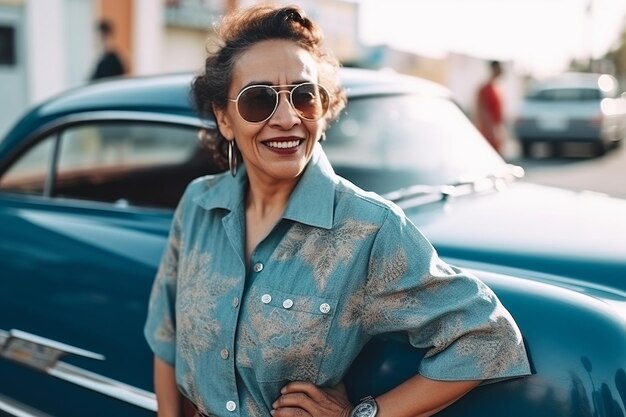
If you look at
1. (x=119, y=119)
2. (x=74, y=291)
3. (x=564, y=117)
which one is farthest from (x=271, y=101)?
(x=564, y=117)

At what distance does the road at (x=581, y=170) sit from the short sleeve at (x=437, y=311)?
8.58 m

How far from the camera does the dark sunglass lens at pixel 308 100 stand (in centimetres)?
177

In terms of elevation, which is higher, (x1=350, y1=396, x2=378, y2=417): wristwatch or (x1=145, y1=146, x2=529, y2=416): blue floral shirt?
(x1=145, y1=146, x2=529, y2=416): blue floral shirt

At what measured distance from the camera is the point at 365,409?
→ 166cm

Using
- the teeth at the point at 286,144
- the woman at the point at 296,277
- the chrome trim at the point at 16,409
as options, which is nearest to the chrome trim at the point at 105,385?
the chrome trim at the point at 16,409

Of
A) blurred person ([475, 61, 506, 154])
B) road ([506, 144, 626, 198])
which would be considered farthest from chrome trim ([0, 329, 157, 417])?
road ([506, 144, 626, 198])

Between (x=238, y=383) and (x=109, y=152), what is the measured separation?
2.66 m

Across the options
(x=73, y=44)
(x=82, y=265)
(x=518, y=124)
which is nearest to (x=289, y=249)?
(x=82, y=265)

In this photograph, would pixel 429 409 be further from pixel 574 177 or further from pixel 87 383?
pixel 574 177

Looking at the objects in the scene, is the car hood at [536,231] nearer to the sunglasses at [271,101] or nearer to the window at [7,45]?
the sunglasses at [271,101]

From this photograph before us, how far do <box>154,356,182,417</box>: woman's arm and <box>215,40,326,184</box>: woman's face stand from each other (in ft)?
2.03

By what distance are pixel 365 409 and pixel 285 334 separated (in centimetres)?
23

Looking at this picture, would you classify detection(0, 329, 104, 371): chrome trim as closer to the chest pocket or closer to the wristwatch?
the chest pocket

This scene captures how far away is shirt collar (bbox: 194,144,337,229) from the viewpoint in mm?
1719
